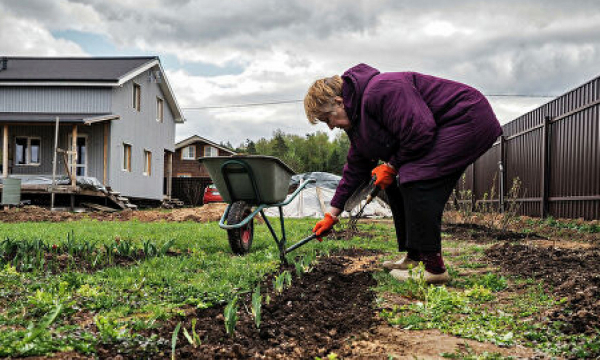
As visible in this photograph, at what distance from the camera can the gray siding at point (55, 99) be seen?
16.5 m

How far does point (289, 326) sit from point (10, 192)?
13.4 m

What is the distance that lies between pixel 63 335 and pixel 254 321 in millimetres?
745

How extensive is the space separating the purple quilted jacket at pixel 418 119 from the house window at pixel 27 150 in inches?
660

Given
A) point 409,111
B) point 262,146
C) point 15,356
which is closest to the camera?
point 15,356

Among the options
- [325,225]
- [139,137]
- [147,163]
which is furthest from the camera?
[147,163]

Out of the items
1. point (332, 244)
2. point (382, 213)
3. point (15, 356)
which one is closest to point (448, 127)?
point (15, 356)

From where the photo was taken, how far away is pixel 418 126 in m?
2.74

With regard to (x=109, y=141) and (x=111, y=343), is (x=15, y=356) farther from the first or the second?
(x=109, y=141)

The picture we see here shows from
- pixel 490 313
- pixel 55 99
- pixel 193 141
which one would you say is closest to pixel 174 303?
pixel 490 313

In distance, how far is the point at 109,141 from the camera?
1617 cm

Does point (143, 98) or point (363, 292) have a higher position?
point (143, 98)

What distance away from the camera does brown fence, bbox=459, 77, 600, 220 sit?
7656 millimetres

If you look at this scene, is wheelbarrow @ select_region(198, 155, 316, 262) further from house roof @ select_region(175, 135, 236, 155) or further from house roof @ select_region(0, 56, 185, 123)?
house roof @ select_region(175, 135, 236, 155)

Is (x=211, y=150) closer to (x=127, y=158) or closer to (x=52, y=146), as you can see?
(x=127, y=158)
